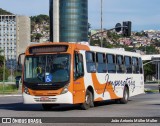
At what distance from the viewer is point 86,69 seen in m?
21.0

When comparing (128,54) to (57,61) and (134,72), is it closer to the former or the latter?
(134,72)

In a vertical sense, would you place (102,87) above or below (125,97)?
above

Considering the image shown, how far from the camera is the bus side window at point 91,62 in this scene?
21.2 metres

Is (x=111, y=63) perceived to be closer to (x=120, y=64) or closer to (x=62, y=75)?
(x=120, y=64)

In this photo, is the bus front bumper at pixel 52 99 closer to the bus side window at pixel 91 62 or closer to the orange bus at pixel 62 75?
the orange bus at pixel 62 75

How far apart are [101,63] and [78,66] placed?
296 cm

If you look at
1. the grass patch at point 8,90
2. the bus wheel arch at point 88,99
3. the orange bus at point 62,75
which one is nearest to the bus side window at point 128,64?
the orange bus at point 62,75

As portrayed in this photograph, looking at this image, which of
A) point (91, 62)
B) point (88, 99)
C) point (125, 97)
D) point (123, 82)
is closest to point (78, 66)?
point (91, 62)

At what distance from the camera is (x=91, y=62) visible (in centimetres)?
2166

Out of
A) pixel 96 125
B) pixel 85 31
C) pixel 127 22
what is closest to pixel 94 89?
pixel 96 125

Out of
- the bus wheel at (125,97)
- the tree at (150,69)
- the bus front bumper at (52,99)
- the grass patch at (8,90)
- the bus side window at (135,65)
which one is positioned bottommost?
the tree at (150,69)

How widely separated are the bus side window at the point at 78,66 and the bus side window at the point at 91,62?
0.71 m

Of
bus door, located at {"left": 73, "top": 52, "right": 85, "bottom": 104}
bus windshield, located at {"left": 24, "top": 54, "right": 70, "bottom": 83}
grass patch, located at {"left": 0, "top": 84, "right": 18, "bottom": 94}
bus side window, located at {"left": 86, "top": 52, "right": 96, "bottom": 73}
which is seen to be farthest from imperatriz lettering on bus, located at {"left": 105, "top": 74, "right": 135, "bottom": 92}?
grass patch, located at {"left": 0, "top": 84, "right": 18, "bottom": 94}

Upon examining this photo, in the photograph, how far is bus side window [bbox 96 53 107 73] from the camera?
74.3ft
